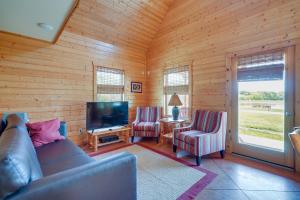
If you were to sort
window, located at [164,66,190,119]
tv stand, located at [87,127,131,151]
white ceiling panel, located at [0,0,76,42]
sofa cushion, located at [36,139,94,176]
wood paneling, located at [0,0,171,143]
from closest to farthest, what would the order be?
sofa cushion, located at [36,139,94,176] → white ceiling panel, located at [0,0,76,42] → wood paneling, located at [0,0,171,143] → tv stand, located at [87,127,131,151] → window, located at [164,66,190,119]

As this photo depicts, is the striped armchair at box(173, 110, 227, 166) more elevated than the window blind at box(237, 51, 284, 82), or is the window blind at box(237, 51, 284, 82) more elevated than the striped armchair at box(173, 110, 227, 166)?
the window blind at box(237, 51, 284, 82)

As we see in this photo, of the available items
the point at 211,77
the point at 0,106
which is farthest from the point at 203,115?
the point at 0,106

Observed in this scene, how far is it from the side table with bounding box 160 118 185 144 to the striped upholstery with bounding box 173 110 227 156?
14.3 inches

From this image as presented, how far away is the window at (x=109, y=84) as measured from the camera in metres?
4.14

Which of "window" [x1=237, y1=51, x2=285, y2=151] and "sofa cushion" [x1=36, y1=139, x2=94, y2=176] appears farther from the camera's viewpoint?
"window" [x1=237, y1=51, x2=285, y2=151]

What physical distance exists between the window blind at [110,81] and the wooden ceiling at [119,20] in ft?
2.62

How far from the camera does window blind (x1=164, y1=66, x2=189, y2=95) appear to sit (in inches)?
161

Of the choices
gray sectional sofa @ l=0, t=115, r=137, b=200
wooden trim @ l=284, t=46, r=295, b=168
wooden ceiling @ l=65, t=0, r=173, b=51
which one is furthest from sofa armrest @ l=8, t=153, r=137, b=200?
wooden ceiling @ l=65, t=0, r=173, b=51

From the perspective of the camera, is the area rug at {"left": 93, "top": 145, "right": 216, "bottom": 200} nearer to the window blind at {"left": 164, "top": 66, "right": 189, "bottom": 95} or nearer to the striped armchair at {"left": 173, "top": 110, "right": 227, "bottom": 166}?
the striped armchair at {"left": 173, "top": 110, "right": 227, "bottom": 166}

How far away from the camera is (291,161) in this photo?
2.49 m

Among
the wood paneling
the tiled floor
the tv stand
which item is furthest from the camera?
the tv stand

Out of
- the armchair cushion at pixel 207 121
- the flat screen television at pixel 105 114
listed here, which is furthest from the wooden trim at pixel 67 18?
the armchair cushion at pixel 207 121

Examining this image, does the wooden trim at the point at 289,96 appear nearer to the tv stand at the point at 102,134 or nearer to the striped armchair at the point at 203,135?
the striped armchair at the point at 203,135

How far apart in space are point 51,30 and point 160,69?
9.54ft
